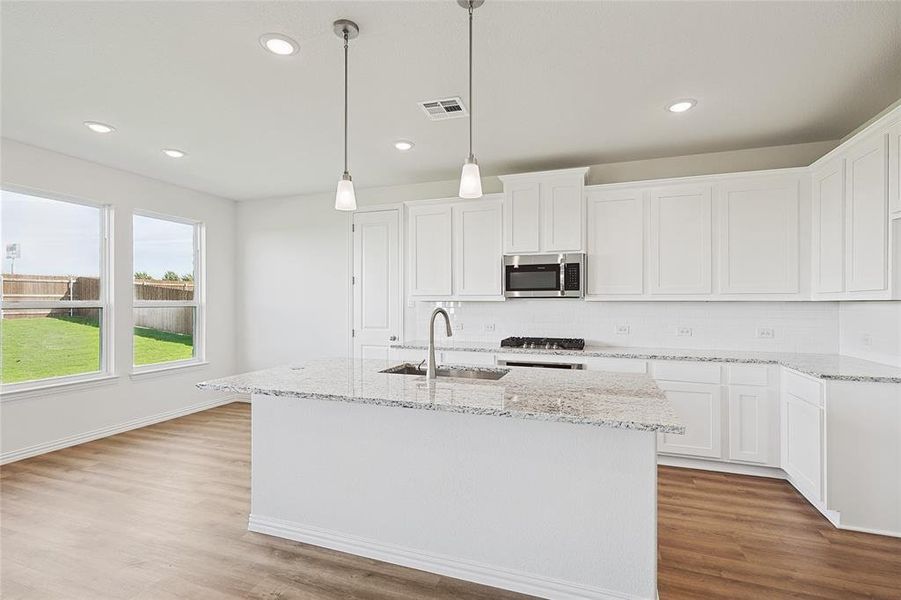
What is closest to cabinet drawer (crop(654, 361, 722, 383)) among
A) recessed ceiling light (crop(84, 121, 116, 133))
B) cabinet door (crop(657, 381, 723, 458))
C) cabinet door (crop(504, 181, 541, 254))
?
cabinet door (crop(657, 381, 723, 458))

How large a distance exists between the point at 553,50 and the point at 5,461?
526 centimetres

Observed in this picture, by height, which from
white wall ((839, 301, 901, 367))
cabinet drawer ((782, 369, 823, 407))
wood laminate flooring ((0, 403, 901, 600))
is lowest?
wood laminate flooring ((0, 403, 901, 600))

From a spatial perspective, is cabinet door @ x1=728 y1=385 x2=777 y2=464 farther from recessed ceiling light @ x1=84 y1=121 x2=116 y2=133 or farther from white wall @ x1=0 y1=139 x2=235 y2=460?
white wall @ x1=0 y1=139 x2=235 y2=460

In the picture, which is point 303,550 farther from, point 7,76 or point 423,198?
point 423,198

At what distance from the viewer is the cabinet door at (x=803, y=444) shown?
112 inches

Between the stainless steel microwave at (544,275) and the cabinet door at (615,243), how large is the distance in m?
0.14

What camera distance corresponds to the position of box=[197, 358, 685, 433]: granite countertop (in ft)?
5.59

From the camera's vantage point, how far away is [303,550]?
249 centimetres

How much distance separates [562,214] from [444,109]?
1.57m

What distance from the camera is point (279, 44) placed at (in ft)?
7.78

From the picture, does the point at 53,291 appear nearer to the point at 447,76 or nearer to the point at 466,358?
the point at 466,358

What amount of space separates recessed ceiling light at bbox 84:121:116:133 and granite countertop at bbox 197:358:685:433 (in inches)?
100

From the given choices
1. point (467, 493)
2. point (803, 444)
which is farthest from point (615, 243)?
point (467, 493)

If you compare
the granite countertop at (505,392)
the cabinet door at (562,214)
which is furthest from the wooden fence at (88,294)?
the cabinet door at (562,214)
